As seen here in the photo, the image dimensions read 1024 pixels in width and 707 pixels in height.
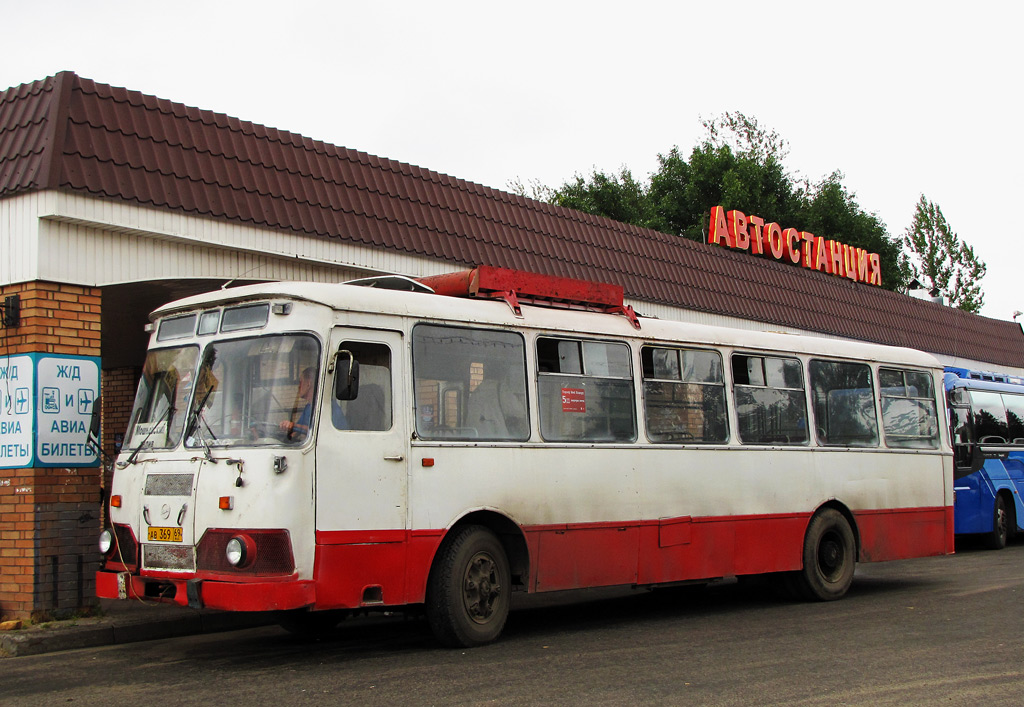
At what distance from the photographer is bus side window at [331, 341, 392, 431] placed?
8.41m

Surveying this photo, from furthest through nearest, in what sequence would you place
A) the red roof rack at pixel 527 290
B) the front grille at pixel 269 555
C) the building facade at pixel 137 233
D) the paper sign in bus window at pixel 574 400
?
1. the building facade at pixel 137 233
2. the paper sign in bus window at pixel 574 400
3. the red roof rack at pixel 527 290
4. the front grille at pixel 269 555

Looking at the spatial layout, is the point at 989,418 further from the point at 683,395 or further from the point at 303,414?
the point at 303,414

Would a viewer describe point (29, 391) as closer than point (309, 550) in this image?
No

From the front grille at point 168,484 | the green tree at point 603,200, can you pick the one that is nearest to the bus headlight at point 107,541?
the front grille at point 168,484

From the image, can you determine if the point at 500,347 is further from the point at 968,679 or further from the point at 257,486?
the point at 968,679

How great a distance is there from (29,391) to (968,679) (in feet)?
27.7

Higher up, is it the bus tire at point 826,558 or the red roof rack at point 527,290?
the red roof rack at point 527,290

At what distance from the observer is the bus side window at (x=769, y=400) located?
11.8 m

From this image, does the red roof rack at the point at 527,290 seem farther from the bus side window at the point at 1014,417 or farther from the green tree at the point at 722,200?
the green tree at the point at 722,200

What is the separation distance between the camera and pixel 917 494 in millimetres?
13555

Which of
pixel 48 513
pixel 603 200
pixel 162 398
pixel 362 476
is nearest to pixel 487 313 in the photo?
pixel 362 476

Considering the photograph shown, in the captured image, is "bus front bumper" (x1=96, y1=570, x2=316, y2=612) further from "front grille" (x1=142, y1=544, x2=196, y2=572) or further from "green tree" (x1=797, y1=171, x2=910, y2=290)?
"green tree" (x1=797, y1=171, x2=910, y2=290)

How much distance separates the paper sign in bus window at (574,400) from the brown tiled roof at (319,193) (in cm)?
450

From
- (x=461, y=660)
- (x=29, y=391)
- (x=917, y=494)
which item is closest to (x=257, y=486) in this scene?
(x=461, y=660)
